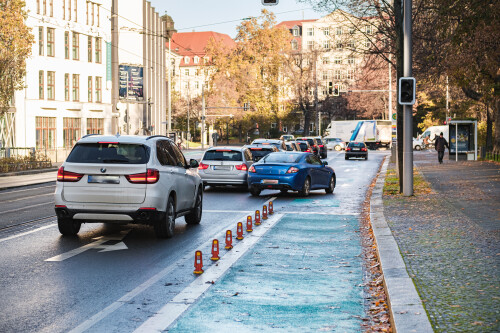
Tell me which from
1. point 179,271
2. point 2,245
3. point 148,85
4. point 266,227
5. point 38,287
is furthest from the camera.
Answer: point 148,85

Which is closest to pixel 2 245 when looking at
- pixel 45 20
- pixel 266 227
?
pixel 266 227

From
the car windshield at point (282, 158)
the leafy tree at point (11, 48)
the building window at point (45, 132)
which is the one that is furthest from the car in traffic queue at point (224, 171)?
the building window at point (45, 132)

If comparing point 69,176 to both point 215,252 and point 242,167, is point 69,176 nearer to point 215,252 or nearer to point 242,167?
point 215,252

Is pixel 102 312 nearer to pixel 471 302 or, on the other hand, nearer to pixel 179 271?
pixel 179 271

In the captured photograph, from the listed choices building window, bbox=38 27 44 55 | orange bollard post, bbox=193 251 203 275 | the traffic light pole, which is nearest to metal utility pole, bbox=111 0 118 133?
building window, bbox=38 27 44 55

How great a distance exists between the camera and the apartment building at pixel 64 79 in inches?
2234

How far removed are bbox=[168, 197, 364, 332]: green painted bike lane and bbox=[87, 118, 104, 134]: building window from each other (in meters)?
55.3

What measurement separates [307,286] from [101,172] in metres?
4.67

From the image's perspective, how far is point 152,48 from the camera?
8206 centimetres

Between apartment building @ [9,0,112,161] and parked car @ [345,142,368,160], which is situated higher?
apartment building @ [9,0,112,161]

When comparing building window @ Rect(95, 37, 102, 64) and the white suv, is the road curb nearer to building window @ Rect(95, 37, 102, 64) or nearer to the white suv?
the white suv

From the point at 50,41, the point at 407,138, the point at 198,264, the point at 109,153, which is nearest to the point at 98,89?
the point at 50,41

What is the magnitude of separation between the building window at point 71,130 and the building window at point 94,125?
61.7 inches

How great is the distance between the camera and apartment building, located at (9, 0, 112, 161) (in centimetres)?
5675
